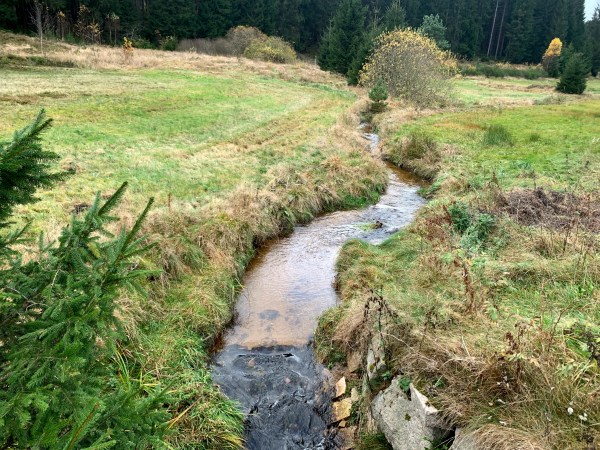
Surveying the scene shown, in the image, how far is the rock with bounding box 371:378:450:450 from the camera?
4.44 meters

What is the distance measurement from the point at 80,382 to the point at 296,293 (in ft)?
20.7

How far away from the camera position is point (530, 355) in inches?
167

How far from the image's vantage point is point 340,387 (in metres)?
6.16

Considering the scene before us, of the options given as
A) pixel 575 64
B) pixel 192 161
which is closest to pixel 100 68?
pixel 192 161

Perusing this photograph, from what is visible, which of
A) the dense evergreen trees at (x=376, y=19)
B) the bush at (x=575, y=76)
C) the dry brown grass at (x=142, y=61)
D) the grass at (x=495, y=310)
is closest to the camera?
the grass at (x=495, y=310)

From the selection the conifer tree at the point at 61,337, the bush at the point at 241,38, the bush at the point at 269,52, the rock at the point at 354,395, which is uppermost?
the bush at the point at 241,38

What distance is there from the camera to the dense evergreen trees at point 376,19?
206 ft

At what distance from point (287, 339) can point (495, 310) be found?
3489 millimetres

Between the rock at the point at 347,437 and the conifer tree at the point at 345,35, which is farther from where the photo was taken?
the conifer tree at the point at 345,35

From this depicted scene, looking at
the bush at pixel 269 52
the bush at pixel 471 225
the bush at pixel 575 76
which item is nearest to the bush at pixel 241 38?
A: the bush at pixel 269 52

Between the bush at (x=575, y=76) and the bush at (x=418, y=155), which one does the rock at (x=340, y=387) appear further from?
the bush at (x=575, y=76)

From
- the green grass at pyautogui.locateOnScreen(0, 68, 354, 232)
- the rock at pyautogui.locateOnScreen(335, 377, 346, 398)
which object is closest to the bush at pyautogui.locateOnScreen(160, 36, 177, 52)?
the green grass at pyautogui.locateOnScreen(0, 68, 354, 232)

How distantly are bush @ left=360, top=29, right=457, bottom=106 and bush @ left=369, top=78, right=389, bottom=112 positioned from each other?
1.79 meters

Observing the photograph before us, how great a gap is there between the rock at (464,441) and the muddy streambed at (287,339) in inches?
70.5
